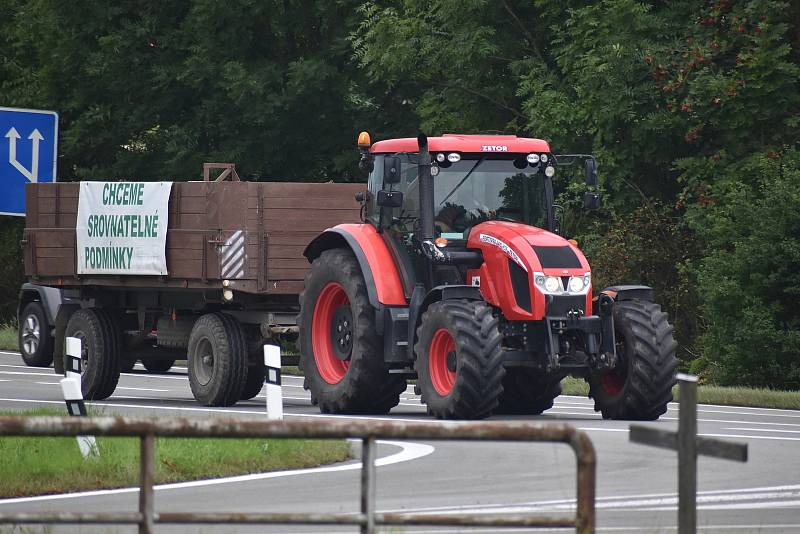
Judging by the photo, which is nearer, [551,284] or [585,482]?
[585,482]

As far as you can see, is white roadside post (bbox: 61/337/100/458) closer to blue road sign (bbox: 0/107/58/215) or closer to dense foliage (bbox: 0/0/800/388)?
blue road sign (bbox: 0/107/58/215)

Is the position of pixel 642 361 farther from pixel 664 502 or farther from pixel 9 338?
pixel 9 338

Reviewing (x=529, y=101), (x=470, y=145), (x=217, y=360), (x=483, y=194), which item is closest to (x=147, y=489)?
(x=470, y=145)

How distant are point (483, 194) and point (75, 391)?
17.3 feet

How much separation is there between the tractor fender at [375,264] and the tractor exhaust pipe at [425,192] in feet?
1.78

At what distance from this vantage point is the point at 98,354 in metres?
23.2

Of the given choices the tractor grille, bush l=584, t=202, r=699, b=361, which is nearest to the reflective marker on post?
the tractor grille

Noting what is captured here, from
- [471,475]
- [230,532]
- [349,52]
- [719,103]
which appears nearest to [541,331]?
[471,475]

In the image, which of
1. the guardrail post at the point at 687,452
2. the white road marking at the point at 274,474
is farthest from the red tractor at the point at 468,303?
the guardrail post at the point at 687,452

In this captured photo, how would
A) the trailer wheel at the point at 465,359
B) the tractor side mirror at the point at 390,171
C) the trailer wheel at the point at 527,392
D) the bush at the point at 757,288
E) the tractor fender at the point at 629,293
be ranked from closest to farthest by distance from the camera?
the trailer wheel at the point at 465,359 → the tractor side mirror at the point at 390,171 → the tractor fender at the point at 629,293 → the trailer wheel at the point at 527,392 → the bush at the point at 757,288

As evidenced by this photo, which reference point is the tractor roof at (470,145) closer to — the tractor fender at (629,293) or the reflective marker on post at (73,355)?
the tractor fender at (629,293)

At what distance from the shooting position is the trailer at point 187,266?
21359 mm

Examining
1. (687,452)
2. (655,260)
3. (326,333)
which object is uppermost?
(655,260)

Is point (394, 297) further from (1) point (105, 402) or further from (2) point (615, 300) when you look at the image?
(1) point (105, 402)
